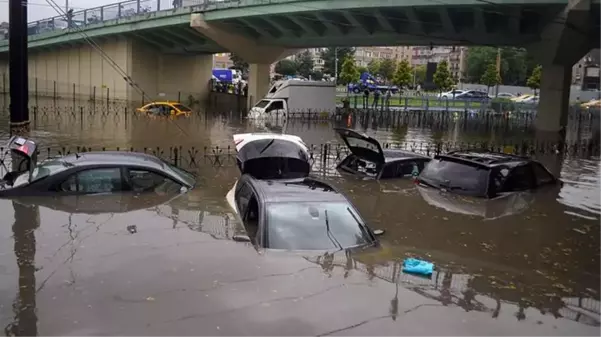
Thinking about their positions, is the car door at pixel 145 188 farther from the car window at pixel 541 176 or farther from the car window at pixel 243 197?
the car window at pixel 541 176

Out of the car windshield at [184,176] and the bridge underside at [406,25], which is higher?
the bridge underside at [406,25]

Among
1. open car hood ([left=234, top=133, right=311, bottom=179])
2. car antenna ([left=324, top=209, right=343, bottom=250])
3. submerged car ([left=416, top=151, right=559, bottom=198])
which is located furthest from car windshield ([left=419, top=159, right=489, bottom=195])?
car antenna ([left=324, top=209, right=343, bottom=250])

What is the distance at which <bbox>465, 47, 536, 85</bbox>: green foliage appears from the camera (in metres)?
96.7

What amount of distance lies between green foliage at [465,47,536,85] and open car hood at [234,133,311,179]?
289 feet

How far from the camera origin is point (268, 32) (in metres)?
41.3

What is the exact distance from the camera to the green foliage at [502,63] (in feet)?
317

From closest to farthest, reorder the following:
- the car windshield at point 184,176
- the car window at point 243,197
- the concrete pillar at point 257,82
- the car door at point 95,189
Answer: the car window at point 243,197 → the car door at point 95,189 → the car windshield at point 184,176 → the concrete pillar at point 257,82

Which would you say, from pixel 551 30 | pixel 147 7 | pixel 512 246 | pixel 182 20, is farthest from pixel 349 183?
pixel 147 7

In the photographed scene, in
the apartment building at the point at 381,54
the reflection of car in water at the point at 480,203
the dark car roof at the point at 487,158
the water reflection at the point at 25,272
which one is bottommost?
the water reflection at the point at 25,272

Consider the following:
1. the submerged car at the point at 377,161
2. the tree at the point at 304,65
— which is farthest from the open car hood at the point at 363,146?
the tree at the point at 304,65

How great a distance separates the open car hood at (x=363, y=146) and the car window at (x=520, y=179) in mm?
2962

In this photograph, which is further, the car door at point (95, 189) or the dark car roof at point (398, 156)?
the dark car roof at point (398, 156)

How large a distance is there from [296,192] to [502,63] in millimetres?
95200

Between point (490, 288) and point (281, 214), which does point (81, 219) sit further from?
point (490, 288)
